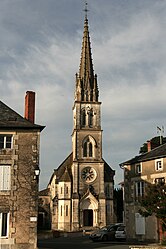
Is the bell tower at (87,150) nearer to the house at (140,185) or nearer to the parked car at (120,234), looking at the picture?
the house at (140,185)

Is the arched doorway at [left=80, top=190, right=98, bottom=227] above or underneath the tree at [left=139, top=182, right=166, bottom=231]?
underneath

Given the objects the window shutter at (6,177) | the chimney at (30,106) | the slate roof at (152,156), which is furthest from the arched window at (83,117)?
Result: the window shutter at (6,177)

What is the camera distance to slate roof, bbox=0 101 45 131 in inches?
994

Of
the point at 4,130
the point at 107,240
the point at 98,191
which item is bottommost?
the point at 107,240

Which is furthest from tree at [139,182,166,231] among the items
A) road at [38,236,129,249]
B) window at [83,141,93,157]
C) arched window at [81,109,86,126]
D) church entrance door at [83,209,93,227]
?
arched window at [81,109,86,126]

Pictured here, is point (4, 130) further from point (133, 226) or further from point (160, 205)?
point (133, 226)

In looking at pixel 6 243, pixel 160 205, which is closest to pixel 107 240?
pixel 160 205

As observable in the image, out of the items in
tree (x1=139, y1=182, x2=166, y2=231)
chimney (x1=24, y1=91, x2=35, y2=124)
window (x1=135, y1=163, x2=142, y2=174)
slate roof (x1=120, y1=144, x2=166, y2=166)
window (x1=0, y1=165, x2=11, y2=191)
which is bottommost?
tree (x1=139, y1=182, x2=166, y2=231)

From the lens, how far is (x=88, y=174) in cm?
5822

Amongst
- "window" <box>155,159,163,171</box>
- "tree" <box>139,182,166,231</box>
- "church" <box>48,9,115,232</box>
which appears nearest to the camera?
"tree" <box>139,182,166,231</box>

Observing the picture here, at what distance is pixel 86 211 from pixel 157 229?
86.2 feet

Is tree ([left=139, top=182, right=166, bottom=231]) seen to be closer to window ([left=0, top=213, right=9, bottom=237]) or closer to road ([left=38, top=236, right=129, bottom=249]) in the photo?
road ([left=38, top=236, right=129, bottom=249])

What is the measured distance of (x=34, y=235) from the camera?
23.9 metres

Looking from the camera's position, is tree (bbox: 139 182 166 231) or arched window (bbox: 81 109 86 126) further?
arched window (bbox: 81 109 86 126)
